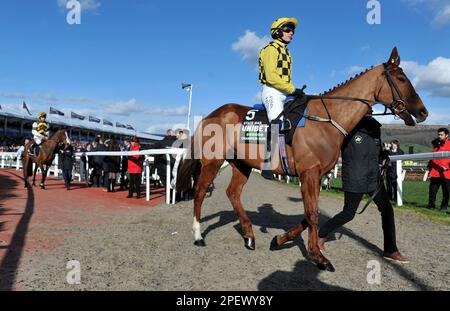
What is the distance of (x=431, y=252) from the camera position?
4.79 meters

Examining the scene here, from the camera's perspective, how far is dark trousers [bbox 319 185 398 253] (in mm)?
4414

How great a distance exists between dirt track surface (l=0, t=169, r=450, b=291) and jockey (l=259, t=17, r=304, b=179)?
4.46 ft

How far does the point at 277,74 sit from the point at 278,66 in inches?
4.2

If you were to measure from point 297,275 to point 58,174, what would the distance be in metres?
16.2

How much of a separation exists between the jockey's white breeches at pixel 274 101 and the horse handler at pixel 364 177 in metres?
0.94

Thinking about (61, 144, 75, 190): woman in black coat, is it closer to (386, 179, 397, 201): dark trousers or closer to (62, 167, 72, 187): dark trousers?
(62, 167, 72, 187): dark trousers

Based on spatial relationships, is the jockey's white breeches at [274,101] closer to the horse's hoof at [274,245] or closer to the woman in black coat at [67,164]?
the horse's hoof at [274,245]

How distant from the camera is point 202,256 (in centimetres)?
439

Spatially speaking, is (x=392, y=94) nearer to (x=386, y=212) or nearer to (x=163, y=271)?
(x=386, y=212)

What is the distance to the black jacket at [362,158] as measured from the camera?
14.4 feet

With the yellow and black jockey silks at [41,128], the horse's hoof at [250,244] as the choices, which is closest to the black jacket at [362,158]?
the horse's hoof at [250,244]

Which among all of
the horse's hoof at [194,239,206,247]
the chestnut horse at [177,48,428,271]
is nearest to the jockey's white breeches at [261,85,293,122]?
the chestnut horse at [177,48,428,271]
